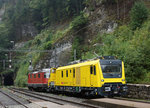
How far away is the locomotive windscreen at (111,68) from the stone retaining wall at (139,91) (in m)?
1.89

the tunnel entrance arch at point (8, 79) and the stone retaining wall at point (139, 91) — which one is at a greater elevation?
the tunnel entrance arch at point (8, 79)

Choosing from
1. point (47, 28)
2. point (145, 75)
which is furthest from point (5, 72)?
point (145, 75)

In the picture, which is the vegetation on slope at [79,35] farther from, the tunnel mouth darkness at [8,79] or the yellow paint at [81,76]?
the yellow paint at [81,76]

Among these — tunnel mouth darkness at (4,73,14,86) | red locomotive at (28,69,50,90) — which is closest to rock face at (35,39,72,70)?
red locomotive at (28,69,50,90)

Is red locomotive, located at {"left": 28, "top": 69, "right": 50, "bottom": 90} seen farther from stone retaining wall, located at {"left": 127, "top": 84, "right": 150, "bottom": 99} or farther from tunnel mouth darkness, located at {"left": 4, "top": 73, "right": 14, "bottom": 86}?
tunnel mouth darkness, located at {"left": 4, "top": 73, "right": 14, "bottom": 86}

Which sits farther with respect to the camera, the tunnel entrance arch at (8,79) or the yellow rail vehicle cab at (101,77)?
the tunnel entrance arch at (8,79)

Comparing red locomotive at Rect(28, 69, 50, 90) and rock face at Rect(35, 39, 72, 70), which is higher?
rock face at Rect(35, 39, 72, 70)

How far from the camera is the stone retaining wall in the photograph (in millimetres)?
17855

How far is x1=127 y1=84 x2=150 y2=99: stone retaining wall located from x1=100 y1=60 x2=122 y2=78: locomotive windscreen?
1893 mm

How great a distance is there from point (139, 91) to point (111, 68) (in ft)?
9.53

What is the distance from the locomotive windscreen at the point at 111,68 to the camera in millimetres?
17830

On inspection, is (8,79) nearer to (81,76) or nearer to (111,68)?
(81,76)

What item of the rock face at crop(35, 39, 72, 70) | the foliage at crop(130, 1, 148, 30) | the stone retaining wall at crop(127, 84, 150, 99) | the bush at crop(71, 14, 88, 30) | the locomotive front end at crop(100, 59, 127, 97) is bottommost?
the stone retaining wall at crop(127, 84, 150, 99)

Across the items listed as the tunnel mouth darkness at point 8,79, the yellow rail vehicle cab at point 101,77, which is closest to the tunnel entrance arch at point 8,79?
the tunnel mouth darkness at point 8,79
